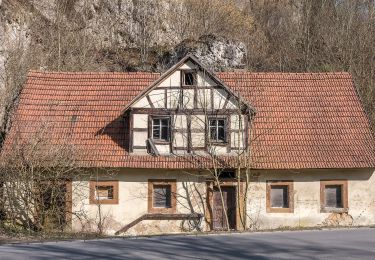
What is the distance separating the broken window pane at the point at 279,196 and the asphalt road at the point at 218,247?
17.6ft

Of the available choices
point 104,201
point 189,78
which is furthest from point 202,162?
point 104,201

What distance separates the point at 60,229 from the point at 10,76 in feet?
44.1

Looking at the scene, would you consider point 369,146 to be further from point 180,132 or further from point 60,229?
point 60,229

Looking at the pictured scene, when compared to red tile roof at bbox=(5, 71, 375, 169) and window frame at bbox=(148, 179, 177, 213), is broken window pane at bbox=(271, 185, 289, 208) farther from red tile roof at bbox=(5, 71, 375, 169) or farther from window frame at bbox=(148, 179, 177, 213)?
window frame at bbox=(148, 179, 177, 213)

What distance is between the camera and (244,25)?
4503 cm

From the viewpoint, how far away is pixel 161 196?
21250 mm

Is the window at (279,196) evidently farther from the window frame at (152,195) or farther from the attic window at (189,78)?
the attic window at (189,78)

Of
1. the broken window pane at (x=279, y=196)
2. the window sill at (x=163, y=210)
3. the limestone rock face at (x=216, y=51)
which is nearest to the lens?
the window sill at (x=163, y=210)

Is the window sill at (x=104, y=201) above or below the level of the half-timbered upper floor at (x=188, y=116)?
below

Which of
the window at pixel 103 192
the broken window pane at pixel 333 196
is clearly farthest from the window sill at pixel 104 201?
the broken window pane at pixel 333 196

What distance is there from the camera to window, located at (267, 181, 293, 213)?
21.3m

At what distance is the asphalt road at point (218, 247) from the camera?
11.9 meters

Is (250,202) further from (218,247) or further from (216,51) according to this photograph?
(216,51)

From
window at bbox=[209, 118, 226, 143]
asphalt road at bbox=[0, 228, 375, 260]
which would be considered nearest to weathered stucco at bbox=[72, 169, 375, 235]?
window at bbox=[209, 118, 226, 143]
